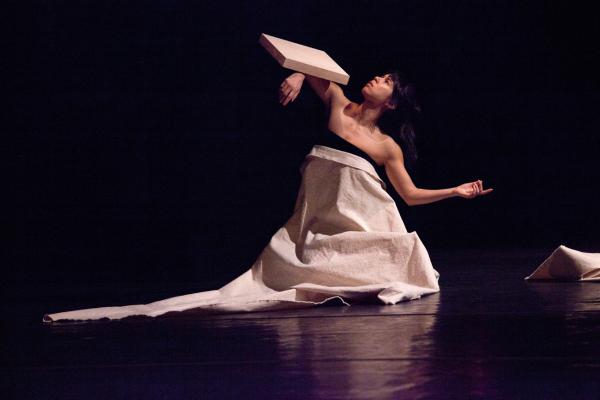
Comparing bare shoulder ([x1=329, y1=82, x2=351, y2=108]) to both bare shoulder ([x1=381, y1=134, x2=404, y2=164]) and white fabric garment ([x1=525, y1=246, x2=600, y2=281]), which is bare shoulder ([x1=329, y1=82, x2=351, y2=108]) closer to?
bare shoulder ([x1=381, y1=134, x2=404, y2=164])

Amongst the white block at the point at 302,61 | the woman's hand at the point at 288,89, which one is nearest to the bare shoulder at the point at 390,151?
the white block at the point at 302,61

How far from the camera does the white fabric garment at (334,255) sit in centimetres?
275

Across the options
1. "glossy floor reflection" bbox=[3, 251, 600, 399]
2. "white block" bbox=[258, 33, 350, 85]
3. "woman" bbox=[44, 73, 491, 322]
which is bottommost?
"glossy floor reflection" bbox=[3, 251, 600, 399]

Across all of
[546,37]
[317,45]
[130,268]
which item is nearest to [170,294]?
[130,268]

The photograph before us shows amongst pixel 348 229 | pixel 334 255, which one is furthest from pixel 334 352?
pixel 348 229

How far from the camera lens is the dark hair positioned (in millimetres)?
3254

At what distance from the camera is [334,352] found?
186 centimetres

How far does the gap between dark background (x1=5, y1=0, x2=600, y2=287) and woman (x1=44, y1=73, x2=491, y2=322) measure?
59.2 inches

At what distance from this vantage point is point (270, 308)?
2.68 metres

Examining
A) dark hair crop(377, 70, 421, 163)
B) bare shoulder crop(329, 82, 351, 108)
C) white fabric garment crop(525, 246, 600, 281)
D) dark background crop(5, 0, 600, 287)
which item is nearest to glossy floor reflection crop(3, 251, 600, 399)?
white fabric garment crop(525, 246, 600, 281)

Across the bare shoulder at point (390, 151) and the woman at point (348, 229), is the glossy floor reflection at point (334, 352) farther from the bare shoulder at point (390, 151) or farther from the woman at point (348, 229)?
the bare shoulder at point (390, 151)

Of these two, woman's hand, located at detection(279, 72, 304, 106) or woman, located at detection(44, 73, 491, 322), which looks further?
woman's hand, located at detection(279, 72, 304, 106)

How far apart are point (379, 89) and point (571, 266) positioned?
0.89 m

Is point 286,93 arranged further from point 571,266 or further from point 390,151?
point 571,266
